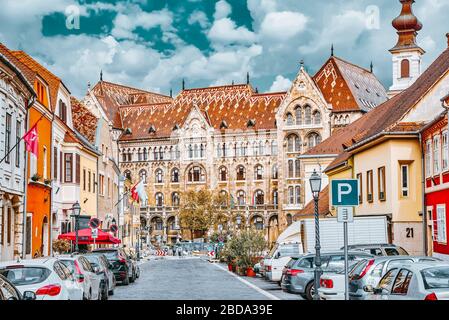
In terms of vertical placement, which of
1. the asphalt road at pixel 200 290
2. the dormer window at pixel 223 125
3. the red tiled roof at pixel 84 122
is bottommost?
the asphalt road at pixel 200 290

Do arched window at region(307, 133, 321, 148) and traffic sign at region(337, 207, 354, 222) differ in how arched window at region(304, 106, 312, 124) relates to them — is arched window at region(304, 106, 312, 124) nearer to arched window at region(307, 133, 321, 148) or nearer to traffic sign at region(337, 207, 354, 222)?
arched window at region(307, 133, 321, 148)

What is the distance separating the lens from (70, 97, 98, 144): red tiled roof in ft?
186

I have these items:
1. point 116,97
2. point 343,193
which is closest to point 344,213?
point 343,193

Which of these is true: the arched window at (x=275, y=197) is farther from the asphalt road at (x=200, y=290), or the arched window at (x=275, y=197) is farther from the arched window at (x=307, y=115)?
the asphalt road at (x=200, y=290)

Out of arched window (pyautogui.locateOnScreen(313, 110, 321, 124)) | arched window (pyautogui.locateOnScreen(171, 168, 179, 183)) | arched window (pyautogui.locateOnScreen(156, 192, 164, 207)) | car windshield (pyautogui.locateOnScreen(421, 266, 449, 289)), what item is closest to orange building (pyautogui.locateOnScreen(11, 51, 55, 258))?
car windshield (pyautogui.locateOnScreen(421, 266, 449, 289))

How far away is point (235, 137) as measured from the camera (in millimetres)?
123500

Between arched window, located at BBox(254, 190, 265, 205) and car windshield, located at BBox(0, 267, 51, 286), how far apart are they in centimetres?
10601

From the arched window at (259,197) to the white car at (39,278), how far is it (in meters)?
105

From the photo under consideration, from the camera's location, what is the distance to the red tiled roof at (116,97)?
128 meters

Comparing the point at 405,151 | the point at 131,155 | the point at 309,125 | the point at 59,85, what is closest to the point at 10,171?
the point at 59,85

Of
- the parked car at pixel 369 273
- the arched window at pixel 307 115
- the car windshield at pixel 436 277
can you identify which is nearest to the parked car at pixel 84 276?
the parked car at pixel 369 273

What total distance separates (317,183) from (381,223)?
12.4 meters

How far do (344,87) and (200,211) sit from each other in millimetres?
26125
